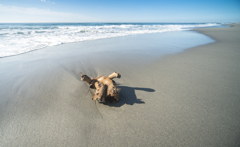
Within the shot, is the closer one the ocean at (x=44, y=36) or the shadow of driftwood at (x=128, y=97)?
the shadow of driftwood at (x=128, y=97)

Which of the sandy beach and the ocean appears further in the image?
the ocean

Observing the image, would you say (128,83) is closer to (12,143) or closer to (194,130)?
(194,130)

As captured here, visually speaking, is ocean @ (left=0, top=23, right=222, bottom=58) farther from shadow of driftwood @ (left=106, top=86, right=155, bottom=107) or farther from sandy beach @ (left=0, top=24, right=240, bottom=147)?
shadow of driftwood @ (left=106, top=86, right=155, bottom=107)

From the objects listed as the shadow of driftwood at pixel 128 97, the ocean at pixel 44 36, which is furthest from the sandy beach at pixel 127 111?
the ocean at pixel 44 36

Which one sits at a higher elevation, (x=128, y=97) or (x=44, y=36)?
(x=44, y=36)

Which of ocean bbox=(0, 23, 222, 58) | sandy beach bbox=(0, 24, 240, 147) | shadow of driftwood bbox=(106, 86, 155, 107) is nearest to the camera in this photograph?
sandy beach bbox=(0, 24, 240, 147)

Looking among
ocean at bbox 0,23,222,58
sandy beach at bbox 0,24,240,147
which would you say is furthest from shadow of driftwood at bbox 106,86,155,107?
ocean at bbox 0,23,222,58

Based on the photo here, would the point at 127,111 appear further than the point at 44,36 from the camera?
No

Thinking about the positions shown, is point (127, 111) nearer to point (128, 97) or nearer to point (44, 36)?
point (128, 97)

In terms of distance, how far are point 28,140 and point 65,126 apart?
0.42 meters

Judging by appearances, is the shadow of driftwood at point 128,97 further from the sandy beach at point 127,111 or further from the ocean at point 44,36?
the ocean at point 44,36

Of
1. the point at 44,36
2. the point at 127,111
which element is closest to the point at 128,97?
the point at 127,111

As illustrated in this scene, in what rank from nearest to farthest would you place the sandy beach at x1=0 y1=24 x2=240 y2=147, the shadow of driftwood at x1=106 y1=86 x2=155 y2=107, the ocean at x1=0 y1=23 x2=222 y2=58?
the sandy beach at x1=0 y1=24 x2=240 y2=147
the shadow of driftwood at x1=106 y1=86 x2=155 y2=107
the ocean at x1=0 y1=23 x2=222 y2=58

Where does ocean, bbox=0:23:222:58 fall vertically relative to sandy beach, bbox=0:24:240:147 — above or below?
above
